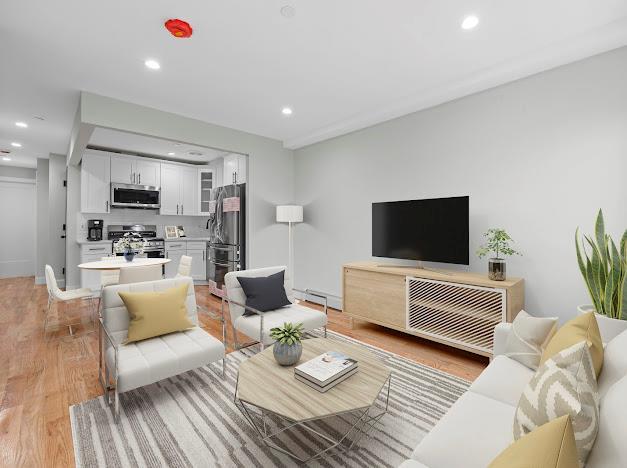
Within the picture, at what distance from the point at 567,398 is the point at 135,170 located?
22.4ft

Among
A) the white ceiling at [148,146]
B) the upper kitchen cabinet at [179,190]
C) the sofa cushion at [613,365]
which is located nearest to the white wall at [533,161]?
the sofa cushion at [613,365]

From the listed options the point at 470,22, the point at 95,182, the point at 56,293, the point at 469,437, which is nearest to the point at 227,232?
the point at 56,293

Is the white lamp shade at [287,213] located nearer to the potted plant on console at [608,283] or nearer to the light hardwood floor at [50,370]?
the light hardwood floor at [50,370]

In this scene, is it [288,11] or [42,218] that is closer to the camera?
[288,11]

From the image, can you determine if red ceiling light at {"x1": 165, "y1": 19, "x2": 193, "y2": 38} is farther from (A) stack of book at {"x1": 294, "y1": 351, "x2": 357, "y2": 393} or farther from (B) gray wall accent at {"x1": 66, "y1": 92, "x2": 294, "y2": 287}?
(A) stack of book at {"x1": 294, "y1": 351, "x2": 357, "y2": 393}

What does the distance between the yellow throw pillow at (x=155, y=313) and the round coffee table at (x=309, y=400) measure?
2.65ft

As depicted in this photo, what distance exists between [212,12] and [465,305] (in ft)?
10.3

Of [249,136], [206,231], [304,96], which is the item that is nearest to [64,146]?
[206,231]

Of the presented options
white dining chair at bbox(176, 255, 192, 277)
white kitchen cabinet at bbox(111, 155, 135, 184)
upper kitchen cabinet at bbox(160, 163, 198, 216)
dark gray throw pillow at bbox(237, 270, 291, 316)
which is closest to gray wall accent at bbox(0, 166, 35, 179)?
white kitchen cabinet at bbox(111, 155, 135, 184)

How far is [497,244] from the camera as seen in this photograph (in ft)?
9.32

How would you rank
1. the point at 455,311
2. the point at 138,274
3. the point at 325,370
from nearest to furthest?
the point at 325,370, the point at 455,311, the point at 138,274

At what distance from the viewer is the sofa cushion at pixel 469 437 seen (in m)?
1.14

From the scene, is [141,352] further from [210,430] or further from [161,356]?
[210,430]

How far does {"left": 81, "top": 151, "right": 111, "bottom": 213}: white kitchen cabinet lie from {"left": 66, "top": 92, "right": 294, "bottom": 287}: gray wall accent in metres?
0.28
